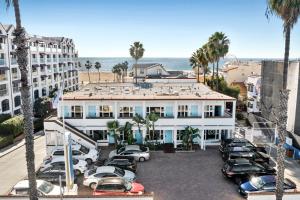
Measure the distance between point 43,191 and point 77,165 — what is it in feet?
19.4

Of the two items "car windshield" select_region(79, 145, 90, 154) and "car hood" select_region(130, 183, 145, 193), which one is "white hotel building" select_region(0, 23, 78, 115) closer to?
"car windshield" select_region(79, 145, 90, 154)

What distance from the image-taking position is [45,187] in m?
22.5

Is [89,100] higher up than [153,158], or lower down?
higher up

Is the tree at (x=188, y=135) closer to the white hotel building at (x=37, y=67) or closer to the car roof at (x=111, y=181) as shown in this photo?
the car roof at (x=111, y=181)

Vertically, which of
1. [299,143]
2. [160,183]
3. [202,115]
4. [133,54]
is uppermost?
[133,54]

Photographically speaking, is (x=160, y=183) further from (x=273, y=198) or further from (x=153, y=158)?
(x=273, y=198)

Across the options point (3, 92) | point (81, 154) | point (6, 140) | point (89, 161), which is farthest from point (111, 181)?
point (3, 92)

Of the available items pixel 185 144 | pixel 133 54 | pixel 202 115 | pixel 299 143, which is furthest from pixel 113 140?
pixel 133 54

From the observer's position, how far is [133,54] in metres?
69.4

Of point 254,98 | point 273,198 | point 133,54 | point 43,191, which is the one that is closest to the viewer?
point 273,198

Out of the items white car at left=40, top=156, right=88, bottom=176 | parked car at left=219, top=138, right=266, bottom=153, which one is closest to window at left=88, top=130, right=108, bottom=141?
white car at left=40, top=156, right=88, bottom=176

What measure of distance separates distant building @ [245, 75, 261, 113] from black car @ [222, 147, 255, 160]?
1952 centimetres

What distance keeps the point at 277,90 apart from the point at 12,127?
36191mm

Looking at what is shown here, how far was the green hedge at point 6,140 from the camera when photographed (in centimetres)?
3705
